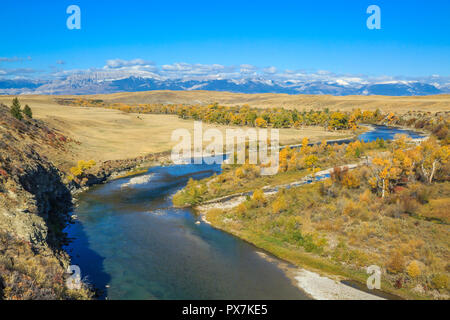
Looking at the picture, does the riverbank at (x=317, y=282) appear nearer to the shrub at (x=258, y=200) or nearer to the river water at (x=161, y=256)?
the river water at (x=161, y=256)

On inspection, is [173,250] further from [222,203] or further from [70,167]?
[70,167]

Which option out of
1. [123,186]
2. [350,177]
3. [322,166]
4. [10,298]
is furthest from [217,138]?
[10,298]

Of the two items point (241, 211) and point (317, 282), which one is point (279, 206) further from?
point (317, 282)

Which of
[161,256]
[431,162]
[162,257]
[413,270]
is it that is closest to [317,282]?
[413,270]

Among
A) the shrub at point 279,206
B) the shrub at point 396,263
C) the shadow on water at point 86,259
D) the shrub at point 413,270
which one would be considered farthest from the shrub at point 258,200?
the shadow on water at point 86,259

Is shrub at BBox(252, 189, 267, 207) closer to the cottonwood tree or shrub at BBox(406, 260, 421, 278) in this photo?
shrub at BBox(406, 260, 421, 278)

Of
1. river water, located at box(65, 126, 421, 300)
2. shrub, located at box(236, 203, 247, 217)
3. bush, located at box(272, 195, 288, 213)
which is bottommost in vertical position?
river water, located at box(65, 126, 421, 300)

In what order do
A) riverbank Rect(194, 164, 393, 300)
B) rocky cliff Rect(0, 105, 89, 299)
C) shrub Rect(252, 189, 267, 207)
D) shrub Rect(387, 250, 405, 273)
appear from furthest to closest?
shrub Rect(252, 189, 267, 207) → shrub Rect(387, 250, 405, 273) → riverbank Rect(194, 164, 393, 300) → rocky cliff Rect(0, 105, 89, 299)

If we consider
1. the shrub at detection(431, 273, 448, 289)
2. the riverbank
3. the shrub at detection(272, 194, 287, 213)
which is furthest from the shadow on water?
the shrub at detection(431, 273, 448, 289)
